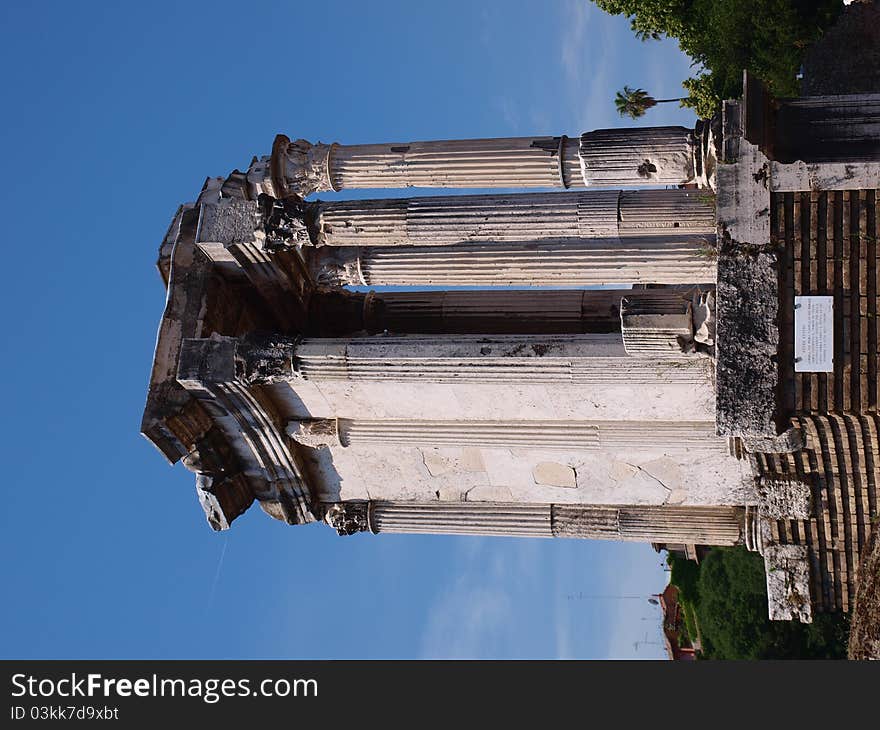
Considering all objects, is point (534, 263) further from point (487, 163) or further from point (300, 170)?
point (300, 170)

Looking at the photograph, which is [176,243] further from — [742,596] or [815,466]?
[742,596]

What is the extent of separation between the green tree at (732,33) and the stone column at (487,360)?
21.6 metres

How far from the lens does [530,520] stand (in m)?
13.4

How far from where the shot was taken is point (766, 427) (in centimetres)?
1003

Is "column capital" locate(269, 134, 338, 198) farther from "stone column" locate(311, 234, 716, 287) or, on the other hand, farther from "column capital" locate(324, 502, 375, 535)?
"column capital" locate(324, 502, 375, 535)

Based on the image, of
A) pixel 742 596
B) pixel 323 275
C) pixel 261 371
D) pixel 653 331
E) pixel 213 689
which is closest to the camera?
pixel 213 689

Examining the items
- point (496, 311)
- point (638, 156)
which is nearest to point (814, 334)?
point (638, 156)

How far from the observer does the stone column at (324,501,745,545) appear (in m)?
13.0

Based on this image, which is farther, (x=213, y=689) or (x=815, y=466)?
(x=815, y=466)

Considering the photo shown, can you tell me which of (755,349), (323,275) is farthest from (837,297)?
(323,275)

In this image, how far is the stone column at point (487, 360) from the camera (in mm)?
11062

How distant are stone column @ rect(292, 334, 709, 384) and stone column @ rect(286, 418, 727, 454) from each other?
1.13 m

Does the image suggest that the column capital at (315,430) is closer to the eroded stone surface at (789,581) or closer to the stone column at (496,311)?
the stone column at (496,311)

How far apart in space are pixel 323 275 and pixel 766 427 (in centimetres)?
588
